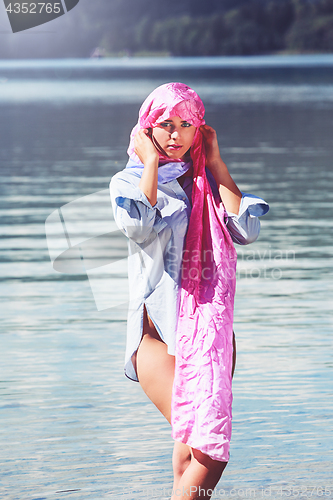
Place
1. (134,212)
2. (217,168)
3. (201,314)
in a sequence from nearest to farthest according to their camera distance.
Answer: (134,212) → (201,314) → (217,168)

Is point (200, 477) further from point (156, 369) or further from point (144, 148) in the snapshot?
point (144, 148)

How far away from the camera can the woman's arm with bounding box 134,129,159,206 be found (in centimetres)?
323

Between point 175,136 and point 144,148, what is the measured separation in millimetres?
118

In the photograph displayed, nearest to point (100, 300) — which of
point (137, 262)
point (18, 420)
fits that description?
point (18, 420)

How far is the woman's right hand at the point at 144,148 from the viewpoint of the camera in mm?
3301

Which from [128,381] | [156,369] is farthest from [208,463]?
[128,381]

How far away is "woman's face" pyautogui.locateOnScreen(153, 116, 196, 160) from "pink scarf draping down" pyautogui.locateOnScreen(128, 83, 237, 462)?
2 cm

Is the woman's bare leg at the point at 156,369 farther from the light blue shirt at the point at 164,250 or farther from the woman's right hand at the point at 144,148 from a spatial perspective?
the woman's right hand at the point at 144,148

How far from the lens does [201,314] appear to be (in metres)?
3.33

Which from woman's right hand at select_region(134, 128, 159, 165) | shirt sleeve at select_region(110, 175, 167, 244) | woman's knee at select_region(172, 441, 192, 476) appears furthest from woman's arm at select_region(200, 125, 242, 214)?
woman's knee at select_region(172, 441, 192, 476)

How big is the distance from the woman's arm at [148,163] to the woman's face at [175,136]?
5 cm

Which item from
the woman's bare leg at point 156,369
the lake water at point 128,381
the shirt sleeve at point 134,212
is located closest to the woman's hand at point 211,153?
the shirt sleeve at point 134,212

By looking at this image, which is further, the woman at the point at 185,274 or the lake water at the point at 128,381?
the lake water at the point at 128,381

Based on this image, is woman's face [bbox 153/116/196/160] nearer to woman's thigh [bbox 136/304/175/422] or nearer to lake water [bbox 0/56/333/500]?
woman's thigh [bbox 136/304/175/422]
